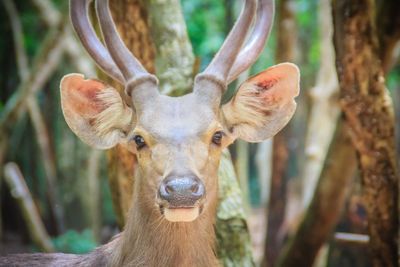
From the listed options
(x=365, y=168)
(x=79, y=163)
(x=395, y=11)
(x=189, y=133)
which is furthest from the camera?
(x=79, y=163)

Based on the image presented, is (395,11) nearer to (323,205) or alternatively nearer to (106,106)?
(323,205)

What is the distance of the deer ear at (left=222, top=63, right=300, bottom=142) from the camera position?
12.2ft

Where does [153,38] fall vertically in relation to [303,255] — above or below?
above

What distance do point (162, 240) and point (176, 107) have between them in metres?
0.97

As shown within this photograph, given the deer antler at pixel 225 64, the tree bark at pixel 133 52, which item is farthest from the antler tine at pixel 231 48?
the tree bark at pixel 133 52

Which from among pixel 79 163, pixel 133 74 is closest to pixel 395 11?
pixel 133 74

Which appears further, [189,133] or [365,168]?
[365,168]

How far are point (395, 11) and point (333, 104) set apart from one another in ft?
14.1

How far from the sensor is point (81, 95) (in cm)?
367

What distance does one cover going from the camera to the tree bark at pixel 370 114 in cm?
476

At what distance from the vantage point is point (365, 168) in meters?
4.98

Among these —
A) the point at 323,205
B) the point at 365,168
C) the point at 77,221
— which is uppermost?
the point at 365,168

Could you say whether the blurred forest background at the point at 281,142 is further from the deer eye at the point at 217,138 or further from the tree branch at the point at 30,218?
the deer eye at the point at 217,138

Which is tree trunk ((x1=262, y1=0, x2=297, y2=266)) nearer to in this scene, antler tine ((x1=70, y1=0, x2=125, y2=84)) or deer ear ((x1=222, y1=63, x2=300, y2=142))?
deer ear ((x1=222, y1=63, x2=300, y2=142))
